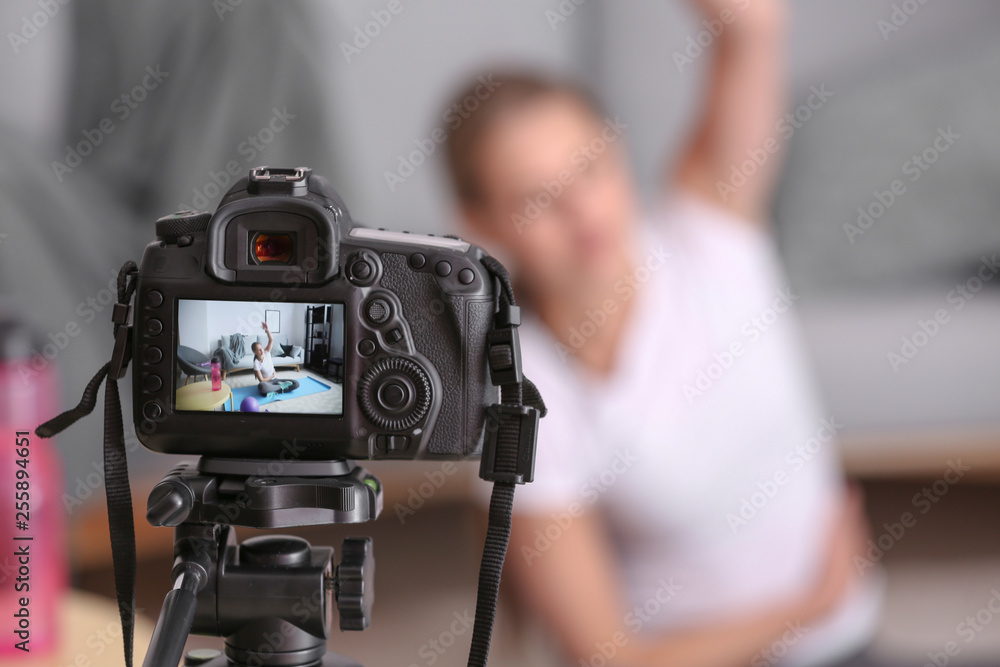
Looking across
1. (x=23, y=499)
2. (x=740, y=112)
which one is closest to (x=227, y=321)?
(x=23, y=499)

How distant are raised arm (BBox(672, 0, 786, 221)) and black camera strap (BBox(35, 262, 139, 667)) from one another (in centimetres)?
112

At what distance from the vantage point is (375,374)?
0.53 m

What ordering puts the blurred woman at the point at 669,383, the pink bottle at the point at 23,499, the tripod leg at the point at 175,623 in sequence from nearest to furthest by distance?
1. the tripod leg at the point at 175,623
2. the pink bottle at the point at 23,499
3. the blurred woman at the point at 669,383

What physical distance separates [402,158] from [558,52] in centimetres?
35

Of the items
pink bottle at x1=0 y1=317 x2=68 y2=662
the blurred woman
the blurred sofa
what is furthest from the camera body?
the blurred woman

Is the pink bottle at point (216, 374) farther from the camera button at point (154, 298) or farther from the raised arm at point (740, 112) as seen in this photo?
the raised arm at point (740, 112)

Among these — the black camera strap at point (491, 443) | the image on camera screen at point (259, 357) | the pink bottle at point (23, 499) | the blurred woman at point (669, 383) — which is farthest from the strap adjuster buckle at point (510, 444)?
the blurred woman at point (669, 383)

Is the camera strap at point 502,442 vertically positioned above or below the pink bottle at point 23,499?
above

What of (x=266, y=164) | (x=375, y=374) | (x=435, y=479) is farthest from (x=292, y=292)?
(x=435, y=479)

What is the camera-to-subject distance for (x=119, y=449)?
574 millimetres

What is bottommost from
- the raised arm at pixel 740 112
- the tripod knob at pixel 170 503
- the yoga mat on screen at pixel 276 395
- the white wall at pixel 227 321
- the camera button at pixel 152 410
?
the tripod knob at pixel 170 503

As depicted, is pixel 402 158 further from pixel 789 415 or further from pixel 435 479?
pixel 789 415

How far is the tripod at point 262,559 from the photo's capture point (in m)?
0.51

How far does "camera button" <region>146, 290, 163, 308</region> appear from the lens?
1.72ft
